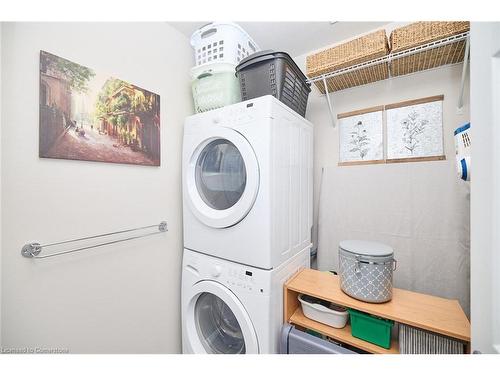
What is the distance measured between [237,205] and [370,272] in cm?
69

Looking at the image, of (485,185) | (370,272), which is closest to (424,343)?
(370,272)

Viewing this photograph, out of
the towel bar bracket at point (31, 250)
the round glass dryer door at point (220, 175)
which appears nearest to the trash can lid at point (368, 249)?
the round glass dryer door at point (220, 175)

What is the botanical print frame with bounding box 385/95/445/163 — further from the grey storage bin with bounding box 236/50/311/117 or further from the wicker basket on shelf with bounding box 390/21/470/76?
the grey storage bin with bounding box 236/50/311/117

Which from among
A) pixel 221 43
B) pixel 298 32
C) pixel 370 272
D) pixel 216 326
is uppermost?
pixel 298 32

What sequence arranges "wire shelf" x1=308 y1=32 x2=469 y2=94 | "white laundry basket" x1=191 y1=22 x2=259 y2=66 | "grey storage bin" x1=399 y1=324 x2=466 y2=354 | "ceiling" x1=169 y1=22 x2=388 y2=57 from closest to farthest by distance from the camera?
"grey storage bin" x1=399 y1=324 x2=466 y2=354 → "wire shelf" x1=308 y1=32 x2=469 y2=94 → "white laundry basket" x1=191 y1=22 x2=259 y2=66 → "ceiling" x1=169 y1=22 x2=388 y2=57

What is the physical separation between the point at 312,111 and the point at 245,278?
4.44ft

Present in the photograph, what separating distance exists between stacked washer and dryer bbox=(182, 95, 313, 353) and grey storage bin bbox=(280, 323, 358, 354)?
46 mm

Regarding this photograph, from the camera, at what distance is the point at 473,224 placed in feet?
1.87

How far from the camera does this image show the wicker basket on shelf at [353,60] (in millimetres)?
1126

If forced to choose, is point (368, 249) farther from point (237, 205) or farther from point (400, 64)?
point (400, 64)

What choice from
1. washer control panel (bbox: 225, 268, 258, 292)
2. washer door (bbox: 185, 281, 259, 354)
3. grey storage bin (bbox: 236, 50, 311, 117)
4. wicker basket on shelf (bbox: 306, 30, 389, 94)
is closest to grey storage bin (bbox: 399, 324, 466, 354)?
washer control panel (bbox: 225, 268, 258, 292)

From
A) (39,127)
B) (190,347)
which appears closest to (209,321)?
(190,347)

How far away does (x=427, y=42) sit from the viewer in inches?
40.5

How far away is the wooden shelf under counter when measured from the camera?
81 centimetres
